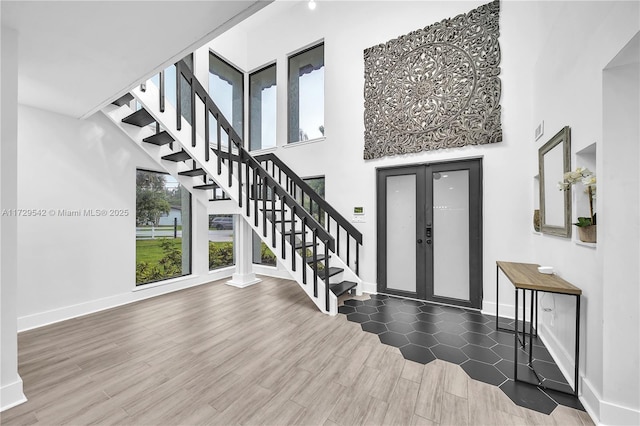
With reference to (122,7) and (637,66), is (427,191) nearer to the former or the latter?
(637,66)

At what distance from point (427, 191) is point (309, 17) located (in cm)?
411

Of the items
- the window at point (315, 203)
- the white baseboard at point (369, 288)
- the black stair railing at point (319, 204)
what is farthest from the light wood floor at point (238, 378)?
the window at point (315, 203)

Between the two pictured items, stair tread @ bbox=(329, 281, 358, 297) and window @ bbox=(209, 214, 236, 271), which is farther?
window @ bbox=(209, 214, 236, 271)

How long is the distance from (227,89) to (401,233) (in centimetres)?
484

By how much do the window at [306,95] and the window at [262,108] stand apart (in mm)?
490

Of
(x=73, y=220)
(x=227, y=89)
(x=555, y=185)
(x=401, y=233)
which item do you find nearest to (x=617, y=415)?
(x=555, y=185)

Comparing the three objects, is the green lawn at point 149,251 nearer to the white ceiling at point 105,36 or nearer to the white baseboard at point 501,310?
the white ceiling at point 105,36

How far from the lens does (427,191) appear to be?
13.5 feet

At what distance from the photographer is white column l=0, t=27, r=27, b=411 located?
1887mm

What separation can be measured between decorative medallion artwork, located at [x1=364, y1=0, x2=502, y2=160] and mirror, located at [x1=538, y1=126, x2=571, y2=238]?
0.90 metres

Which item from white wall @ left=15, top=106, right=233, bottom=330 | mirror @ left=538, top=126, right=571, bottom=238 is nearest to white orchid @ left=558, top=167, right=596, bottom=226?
mirror @ left=538, top=126, right=571, bottom=238

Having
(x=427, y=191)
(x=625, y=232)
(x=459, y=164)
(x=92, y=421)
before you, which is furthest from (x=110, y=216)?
(x=625, y=232)

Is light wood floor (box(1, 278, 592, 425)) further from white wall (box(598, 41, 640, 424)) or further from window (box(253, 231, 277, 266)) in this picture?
window (box(253, 231, 277, 266))

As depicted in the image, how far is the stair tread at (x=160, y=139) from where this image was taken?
3589 mm
